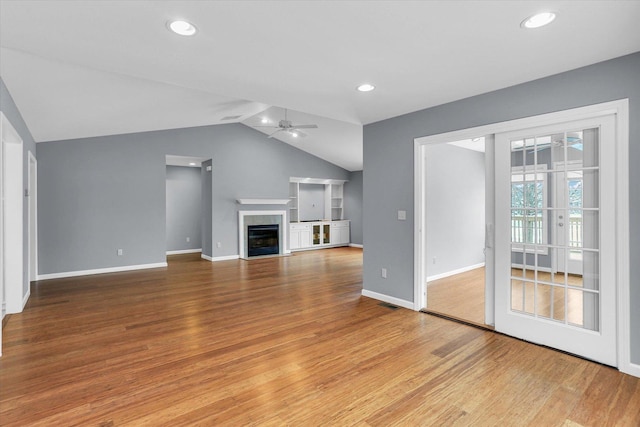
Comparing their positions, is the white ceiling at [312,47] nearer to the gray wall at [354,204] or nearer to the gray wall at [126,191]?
the gray wall at [126,191]

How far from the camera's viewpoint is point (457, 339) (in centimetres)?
318

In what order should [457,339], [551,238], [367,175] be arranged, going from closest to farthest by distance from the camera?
[551,238]
[457,339]
[367,175]

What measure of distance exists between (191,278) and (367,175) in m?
3.71

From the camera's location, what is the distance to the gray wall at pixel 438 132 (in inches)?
98.3

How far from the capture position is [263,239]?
28.3 ft

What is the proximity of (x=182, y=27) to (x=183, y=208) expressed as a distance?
7.75m

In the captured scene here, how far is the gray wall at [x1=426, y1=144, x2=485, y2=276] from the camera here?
18.1 ft

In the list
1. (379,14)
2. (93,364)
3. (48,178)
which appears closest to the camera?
(379,14)

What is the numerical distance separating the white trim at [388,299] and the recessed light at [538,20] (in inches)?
119

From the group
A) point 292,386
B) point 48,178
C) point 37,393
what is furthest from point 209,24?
point 48,178

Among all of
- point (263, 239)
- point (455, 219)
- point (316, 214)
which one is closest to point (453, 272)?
point (455, 219)

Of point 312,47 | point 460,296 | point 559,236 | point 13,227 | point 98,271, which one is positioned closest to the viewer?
point 312,47

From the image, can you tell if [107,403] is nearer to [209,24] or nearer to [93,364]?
[93,364]

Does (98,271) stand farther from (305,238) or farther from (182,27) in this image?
(182,27)
